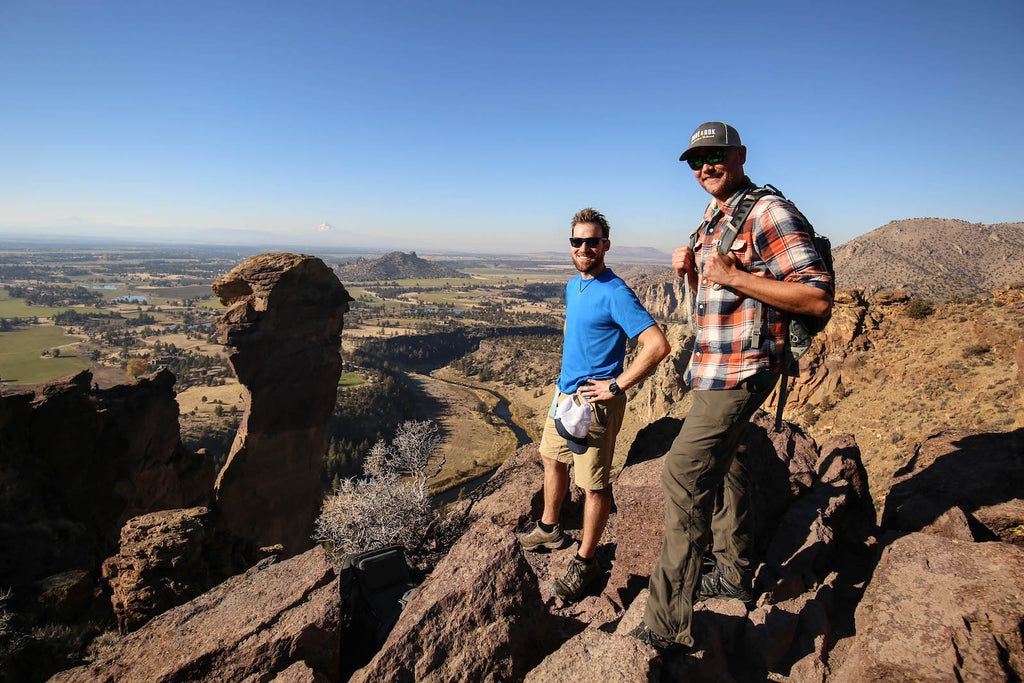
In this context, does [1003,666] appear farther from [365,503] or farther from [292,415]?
[292,415]

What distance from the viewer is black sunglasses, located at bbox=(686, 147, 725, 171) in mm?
2875

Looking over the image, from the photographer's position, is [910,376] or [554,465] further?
[910,376]

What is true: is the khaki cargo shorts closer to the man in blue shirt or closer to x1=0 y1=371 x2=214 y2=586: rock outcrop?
the man in blue shirt

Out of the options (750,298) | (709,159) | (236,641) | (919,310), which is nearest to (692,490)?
(750,298)

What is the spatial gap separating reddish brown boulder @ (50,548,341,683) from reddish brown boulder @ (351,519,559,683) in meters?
0.55

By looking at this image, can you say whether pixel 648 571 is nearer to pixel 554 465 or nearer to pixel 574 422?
pixel 554 465

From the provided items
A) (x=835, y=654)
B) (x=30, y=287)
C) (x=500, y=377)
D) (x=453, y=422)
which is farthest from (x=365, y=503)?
(x=30, y=287)

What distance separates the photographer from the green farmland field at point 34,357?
63184 millimetres

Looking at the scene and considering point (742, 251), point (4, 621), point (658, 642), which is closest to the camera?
point (658, 642)

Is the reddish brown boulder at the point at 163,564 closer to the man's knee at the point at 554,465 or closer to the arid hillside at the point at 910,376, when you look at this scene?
the man's knee at the point at 554,465

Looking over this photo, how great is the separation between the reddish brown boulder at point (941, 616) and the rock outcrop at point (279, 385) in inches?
666

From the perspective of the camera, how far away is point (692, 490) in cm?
296

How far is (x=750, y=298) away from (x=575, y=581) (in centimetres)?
248

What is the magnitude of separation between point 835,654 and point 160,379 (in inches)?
646
